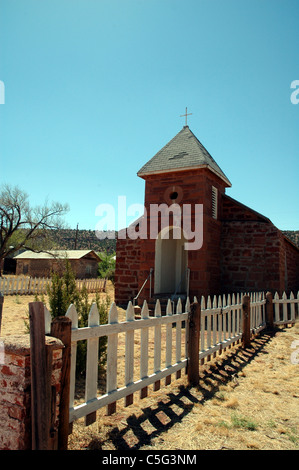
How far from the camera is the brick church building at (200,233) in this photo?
12.2m

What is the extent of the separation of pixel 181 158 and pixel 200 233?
328 cm

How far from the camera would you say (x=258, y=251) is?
13.3 m

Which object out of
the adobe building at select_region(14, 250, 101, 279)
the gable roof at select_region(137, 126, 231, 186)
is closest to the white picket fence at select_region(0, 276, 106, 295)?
the gable roof at select_region(137, 126, 231, 186)

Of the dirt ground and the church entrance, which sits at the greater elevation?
the church entrance

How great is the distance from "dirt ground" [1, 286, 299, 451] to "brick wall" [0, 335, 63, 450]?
0.74 m

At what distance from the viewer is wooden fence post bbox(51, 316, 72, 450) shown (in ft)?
8.73

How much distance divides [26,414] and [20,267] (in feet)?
122

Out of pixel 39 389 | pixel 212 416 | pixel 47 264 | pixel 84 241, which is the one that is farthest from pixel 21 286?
pixel 84 241

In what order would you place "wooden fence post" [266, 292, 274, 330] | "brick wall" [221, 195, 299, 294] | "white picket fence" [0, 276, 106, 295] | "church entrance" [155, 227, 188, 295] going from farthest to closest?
"white picket fence" [0, 276, 106, 295] < "church entrance" [155, 227, 188, 295] < "brick wall" [221, 195, 299, 294] < "wooden fence post" [266, 292, 274, 330]

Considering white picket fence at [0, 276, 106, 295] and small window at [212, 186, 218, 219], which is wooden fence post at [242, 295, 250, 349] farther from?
white picket fence at [0, 276, 106, 295]

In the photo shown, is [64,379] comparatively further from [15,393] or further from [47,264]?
[47,264]

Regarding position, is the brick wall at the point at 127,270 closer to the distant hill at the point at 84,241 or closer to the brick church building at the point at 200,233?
the brick church building at the point at 200,233
